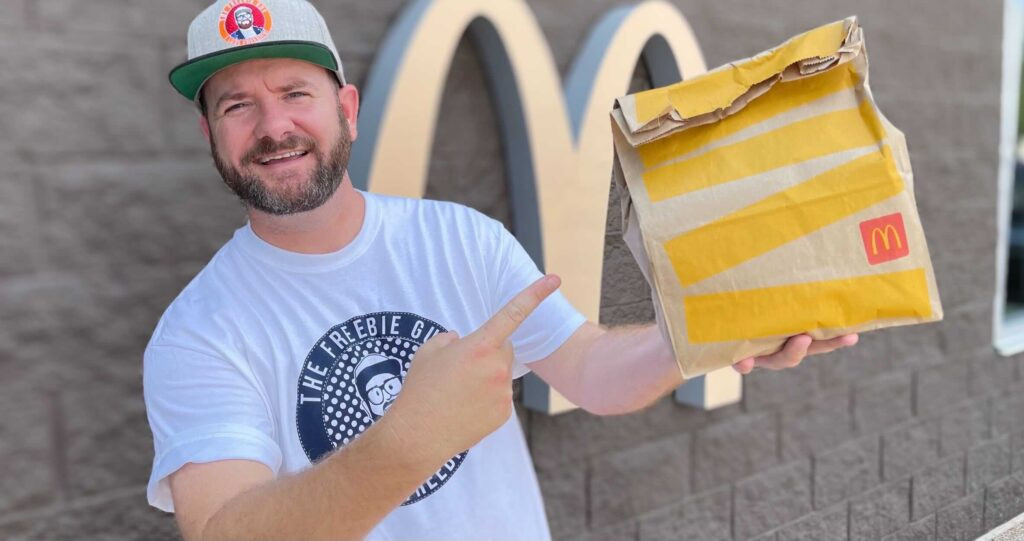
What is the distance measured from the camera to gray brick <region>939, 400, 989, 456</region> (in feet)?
9.63

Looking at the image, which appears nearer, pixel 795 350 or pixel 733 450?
pixel 795 350

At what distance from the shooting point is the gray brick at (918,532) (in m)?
2.78

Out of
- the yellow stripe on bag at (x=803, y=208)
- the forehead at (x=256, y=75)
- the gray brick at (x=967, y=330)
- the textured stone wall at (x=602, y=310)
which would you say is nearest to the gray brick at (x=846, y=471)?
the textured stone wall at (x=602, y=310)

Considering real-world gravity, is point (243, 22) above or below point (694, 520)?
above

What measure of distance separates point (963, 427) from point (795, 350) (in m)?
2.35

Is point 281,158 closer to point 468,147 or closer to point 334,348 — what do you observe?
point 334,348

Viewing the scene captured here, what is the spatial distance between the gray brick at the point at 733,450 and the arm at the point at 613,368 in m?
0.99

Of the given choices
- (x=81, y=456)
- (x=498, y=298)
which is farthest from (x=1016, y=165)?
(x=81, y=456)

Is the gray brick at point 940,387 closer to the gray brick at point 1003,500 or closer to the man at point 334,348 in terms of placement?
the gray brick at point 1003,500

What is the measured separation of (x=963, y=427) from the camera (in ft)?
9.84

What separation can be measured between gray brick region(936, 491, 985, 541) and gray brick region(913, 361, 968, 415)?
32 centimetres

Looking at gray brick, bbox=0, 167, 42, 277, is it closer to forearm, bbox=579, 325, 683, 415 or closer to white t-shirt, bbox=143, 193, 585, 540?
white t-shirt, bbox=143, 193, 585, 540

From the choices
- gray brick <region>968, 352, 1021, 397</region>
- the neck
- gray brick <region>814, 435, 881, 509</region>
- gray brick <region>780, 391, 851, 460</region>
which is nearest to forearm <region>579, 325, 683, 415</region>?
the neck

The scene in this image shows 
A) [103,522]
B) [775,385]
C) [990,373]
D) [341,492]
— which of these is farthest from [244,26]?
[990,373]
